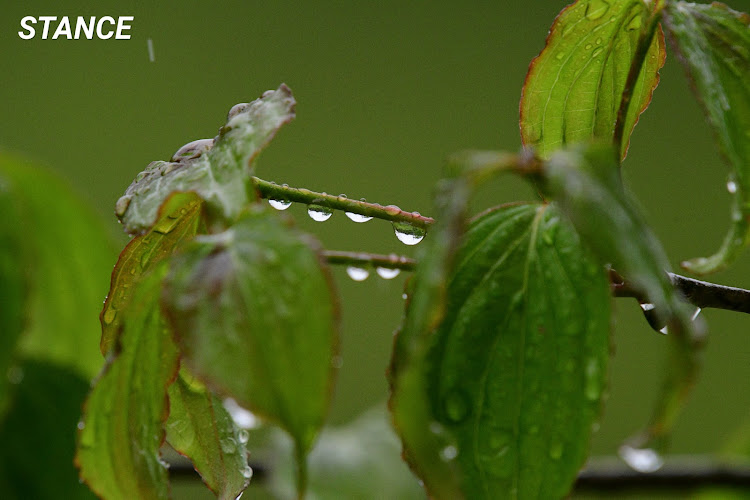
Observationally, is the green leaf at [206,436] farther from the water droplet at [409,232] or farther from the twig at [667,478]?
the twig at [667,478]

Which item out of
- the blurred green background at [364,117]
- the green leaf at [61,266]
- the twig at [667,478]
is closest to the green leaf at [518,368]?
the green leaf at [61,266]

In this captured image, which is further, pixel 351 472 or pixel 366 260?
pixel 351 472

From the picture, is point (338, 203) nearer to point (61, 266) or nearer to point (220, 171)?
point (220, 171)

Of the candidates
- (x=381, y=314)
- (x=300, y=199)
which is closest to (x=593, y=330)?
(x=300, y=199)

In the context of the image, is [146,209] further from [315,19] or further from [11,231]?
[315,19]

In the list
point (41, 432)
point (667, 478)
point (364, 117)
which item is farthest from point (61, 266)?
point (364, 117)

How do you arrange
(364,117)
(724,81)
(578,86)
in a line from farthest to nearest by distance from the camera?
1. (364,117)
2. (578,86)
3. (724,81)
